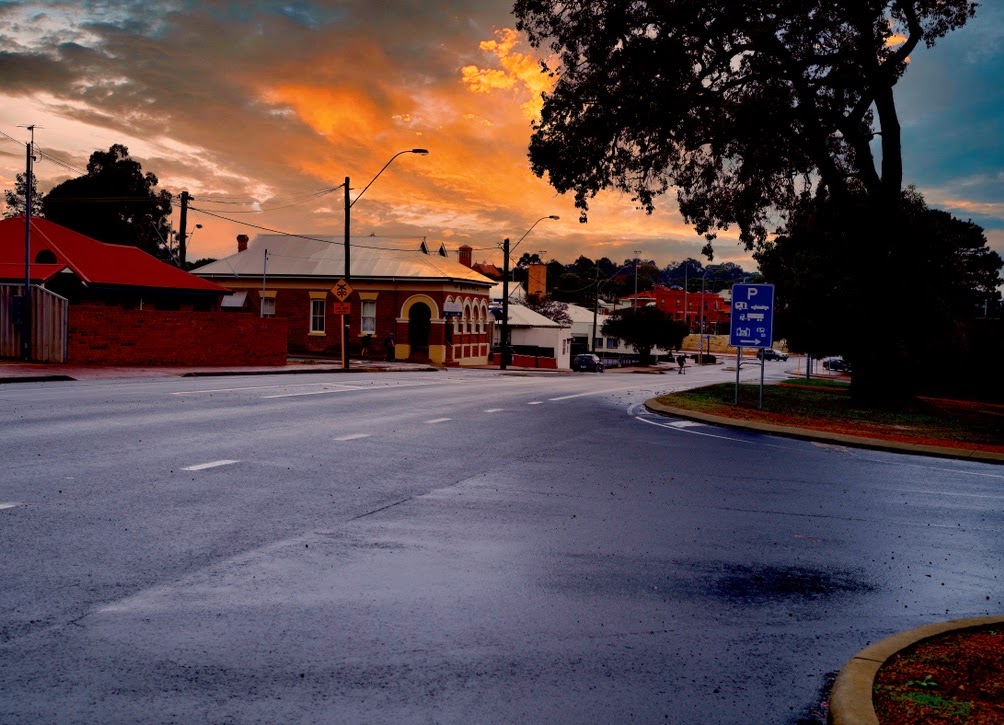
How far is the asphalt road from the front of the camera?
4270 millimetres

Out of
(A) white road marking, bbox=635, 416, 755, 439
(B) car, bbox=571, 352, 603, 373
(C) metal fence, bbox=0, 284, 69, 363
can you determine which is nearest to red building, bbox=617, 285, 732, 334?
(B) car, bbox=571, 352, 603, 373

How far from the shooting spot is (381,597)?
5605 millimetres

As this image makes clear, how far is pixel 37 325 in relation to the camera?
92.1 feet

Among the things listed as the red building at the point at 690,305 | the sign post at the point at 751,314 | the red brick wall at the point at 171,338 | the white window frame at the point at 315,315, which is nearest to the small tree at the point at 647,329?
the white window frame at the point at 315,315

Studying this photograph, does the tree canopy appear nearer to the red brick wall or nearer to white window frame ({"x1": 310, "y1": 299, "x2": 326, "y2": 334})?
the red brick wall

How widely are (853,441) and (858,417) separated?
15.7 ft

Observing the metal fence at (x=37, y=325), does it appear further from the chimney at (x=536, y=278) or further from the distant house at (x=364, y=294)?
the chimney at (x=536, y=278)

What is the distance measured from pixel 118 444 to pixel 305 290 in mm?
42909

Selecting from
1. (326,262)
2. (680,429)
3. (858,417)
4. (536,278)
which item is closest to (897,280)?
(858,417)

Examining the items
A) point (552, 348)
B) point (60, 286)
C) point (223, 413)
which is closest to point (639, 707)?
point (223, 413)

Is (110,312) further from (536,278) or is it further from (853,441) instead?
(536,278)

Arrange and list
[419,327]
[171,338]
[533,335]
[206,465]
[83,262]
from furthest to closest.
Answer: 1. [533,335]
2. [419,327]
3. [83,262]
4. [171,338]
5. [206,465]

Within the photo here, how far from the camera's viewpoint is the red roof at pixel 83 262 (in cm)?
3747

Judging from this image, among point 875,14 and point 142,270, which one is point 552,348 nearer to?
point 142,270
